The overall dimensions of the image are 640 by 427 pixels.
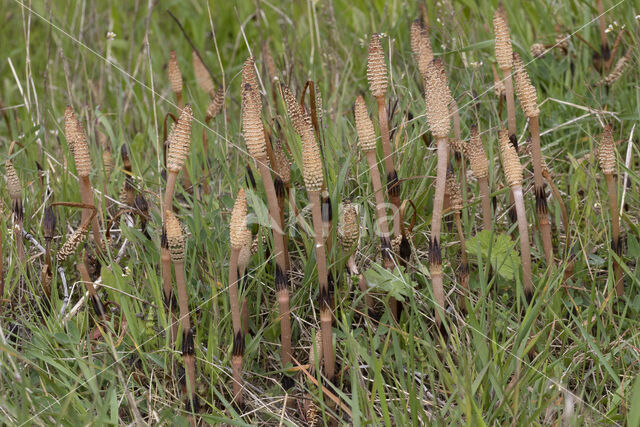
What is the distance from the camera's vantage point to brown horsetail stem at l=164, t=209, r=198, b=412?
1793 millimetres

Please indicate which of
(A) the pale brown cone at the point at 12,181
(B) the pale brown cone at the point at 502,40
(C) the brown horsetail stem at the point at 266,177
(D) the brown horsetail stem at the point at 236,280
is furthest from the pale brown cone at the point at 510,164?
(A) the pale brown cone at the point at 12,181

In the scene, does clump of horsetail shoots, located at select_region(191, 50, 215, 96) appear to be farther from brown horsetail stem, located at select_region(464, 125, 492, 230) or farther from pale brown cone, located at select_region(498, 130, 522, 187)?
pale brown cone, located at select_region(498, 130, 522, 187)

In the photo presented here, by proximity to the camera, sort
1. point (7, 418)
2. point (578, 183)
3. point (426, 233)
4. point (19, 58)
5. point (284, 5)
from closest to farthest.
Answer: point (7, 418), point (426, 233), point (578, 183), point (284, 5), point (19, 58)

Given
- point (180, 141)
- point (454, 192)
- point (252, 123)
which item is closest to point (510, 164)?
point (454, 192)

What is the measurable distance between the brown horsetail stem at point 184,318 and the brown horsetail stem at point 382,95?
25.2 inches

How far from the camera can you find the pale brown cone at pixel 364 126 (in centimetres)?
192

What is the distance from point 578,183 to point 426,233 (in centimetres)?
69

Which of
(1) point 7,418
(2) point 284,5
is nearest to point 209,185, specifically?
(1) point 7,418

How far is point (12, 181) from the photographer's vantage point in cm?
231

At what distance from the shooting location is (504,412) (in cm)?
181

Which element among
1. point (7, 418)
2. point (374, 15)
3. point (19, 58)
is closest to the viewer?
point (7, 418)

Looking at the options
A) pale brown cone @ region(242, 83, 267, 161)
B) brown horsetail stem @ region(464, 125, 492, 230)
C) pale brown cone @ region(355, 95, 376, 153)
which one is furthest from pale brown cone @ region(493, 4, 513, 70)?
pale brown cone @ region(242, 83, 267, 161)

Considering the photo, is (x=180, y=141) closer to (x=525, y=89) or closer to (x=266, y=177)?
(x=266, y=177)

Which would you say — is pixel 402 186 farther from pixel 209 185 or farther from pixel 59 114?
pixel 59 114
